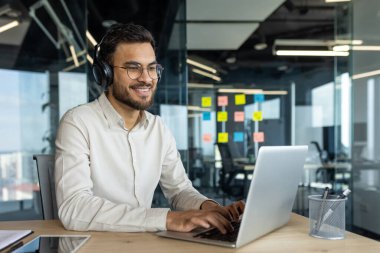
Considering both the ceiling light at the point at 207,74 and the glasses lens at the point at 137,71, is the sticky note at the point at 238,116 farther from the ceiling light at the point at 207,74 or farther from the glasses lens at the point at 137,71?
the glasses lens at the point at 137,71

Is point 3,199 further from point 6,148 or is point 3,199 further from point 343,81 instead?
point 343,81

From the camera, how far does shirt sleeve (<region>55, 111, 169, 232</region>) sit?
3.98ft

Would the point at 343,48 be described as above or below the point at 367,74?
above

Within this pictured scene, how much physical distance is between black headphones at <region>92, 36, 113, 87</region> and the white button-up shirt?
8cm

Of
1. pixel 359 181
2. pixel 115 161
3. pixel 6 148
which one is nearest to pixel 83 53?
pixel 6 148

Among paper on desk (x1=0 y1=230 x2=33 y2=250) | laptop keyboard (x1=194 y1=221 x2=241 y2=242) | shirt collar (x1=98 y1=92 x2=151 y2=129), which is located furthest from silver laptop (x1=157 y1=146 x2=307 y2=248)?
shirt collar (x1=98 y1=92 x2=151 y2=129)

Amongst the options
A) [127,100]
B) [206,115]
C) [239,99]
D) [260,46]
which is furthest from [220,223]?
[260,46]

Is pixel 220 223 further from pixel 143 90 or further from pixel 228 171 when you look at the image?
pixel 228 171

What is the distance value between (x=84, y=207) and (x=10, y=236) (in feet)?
0.70

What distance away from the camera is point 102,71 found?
61.4 inches

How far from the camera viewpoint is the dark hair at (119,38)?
5.07 feet

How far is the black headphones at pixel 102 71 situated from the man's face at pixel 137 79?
0.02m

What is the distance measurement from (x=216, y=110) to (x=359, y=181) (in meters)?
2.59

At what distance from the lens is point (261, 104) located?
6809mm
